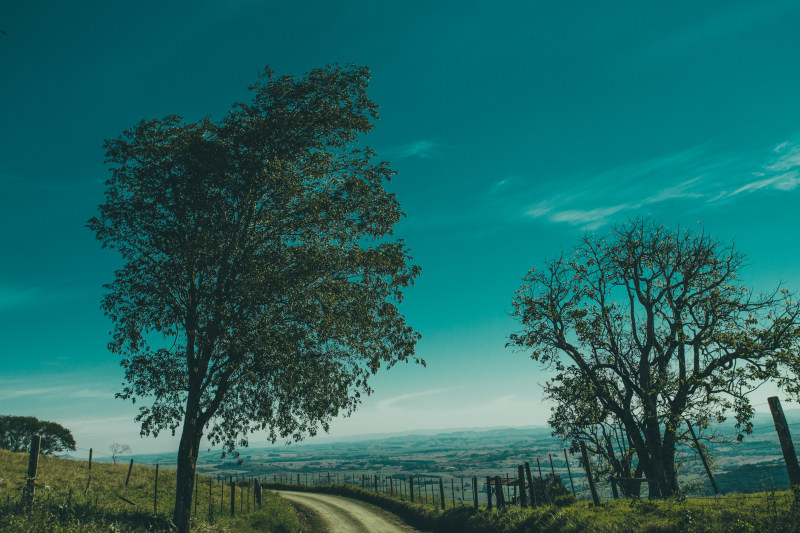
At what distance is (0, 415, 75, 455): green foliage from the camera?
7181 cm

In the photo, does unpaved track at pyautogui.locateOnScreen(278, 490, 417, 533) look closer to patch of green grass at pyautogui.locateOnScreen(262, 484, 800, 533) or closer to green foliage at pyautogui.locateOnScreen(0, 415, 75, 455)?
patch of green grass at pyautogui.locateOnScreen(262, 484, 800, 533)

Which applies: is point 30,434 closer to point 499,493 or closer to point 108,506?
point 108,506

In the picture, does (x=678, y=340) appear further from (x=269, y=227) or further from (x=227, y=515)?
(x=227, y=515)

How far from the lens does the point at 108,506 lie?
17.4m

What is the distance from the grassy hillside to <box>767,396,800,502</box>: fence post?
18.8 m

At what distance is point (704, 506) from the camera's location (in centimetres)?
1265

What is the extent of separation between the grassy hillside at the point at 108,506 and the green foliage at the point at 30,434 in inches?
2214

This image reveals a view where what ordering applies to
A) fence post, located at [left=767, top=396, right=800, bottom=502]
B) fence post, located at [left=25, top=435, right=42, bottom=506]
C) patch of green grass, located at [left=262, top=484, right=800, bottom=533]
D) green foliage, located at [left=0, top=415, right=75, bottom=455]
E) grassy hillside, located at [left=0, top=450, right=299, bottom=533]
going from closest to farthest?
patch of green grass, located at [left=262, top=484, right=800, bottom=533], fence post, located at [left=767, top=396, right=800, bottom=502], grassy hillside, located at [left=0, top=450, right=299, bottom=533], fence post, located at [left=25, top=435, right=42, bottom=506], green foliage, located at [left=0, top=415, right=75, bottom=455]

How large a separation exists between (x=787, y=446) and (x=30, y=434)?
328 ft

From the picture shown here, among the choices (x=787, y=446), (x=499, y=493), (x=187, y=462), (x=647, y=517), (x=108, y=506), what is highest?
(x=787, y=446)

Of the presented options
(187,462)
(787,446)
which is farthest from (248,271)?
(787,446)

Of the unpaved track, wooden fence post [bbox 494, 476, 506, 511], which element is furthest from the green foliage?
wooden fence post [bbox 494, 476, 506, 511]

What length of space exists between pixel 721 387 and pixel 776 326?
3.97 m

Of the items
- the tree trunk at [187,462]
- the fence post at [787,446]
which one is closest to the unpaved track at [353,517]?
the tree trunk at [187,462]
